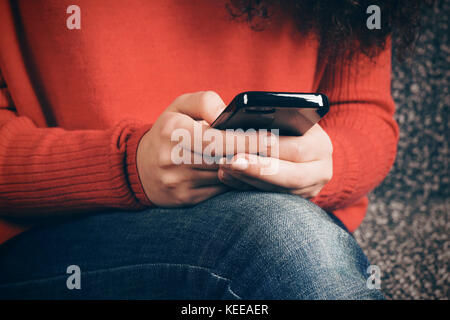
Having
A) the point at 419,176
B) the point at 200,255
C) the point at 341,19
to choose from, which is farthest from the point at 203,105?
the point at 419,176

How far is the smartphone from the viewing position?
0.30m

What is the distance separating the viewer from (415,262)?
770 mm

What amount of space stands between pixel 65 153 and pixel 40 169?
0.13 ft

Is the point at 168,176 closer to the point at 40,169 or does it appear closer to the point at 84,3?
the point at 40,169

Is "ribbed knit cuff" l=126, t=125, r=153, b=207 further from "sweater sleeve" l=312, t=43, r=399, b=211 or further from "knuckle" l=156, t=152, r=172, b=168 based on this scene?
"sweater sleeve" l=312, t=43, r=399, b=211

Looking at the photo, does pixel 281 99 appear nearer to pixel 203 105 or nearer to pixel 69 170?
pixel 203 105

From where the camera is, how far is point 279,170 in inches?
14.3

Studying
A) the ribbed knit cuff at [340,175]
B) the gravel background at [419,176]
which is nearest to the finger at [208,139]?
the ribbed knit cuff at [340,175]

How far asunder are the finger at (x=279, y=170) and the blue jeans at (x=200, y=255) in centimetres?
2

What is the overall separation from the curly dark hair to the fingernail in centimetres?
30

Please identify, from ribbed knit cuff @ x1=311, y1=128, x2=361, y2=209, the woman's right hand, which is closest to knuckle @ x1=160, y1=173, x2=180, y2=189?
the woman's right hand

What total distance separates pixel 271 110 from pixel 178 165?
129mm

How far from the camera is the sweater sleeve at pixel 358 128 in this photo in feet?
1.64
